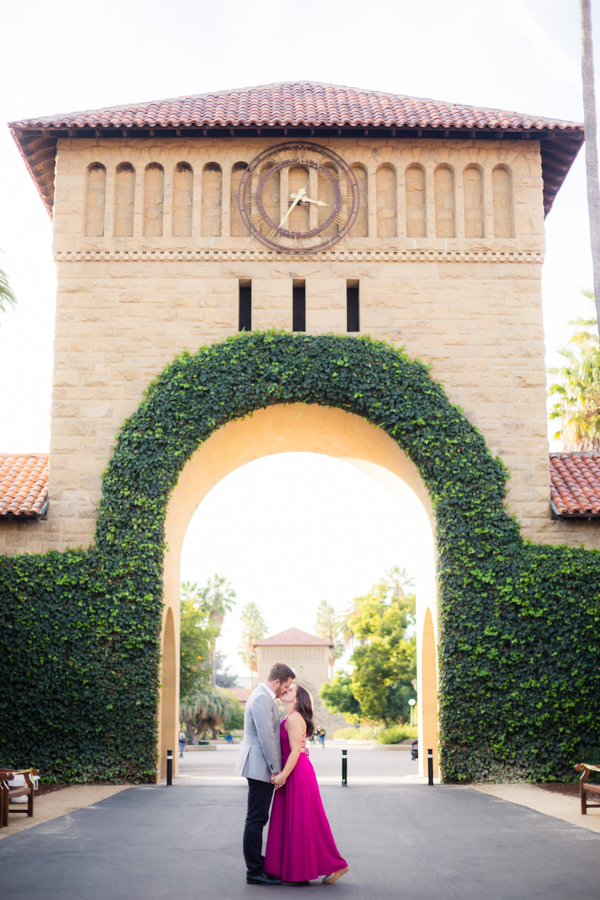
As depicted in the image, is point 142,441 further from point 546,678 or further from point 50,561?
point 546,678

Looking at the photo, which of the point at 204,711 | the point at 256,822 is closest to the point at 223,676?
the point at 204,711

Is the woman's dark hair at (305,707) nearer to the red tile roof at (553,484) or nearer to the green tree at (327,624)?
the red tile roof at (553,484)

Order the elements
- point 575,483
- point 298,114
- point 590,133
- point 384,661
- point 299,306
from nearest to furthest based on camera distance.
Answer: point 590,133 → point 575,483 → point 298,114 → point 299,306 → point 384,661

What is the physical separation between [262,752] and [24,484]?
11.6 m

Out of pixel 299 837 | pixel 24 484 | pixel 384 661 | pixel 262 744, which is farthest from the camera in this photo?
pixel 384 661

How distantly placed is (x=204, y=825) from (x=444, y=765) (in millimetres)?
6584

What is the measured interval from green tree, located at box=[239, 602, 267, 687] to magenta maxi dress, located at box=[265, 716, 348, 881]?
93980 mm

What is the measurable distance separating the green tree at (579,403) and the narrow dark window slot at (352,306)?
7.42 metres

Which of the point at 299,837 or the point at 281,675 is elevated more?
the point at 281,675

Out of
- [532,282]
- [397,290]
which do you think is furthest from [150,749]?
[532,282]

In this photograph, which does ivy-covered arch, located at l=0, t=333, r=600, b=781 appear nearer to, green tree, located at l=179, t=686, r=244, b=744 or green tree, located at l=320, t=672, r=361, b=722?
green tree, located at l=179, t=686, r=244, b=744

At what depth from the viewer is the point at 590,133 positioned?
15.1 meters

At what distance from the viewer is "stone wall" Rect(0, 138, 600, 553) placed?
17.0 m

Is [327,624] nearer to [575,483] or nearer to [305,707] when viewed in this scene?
[575,483]
